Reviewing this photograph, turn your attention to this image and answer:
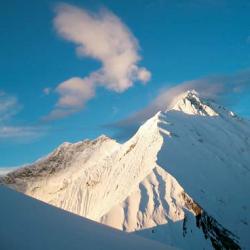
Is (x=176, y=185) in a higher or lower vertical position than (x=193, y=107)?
lower

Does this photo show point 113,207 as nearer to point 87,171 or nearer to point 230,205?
point 230,205

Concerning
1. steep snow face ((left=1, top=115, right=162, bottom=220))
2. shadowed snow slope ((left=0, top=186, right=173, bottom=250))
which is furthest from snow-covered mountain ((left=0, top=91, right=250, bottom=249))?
shadowed snow slope ((left=0, top=186, right=173, bottom=250))

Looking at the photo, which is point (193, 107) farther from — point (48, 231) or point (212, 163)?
point (48, 231)

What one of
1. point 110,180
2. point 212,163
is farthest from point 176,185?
point 212,163

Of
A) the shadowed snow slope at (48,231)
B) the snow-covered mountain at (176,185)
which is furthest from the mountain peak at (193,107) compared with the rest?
the shadowed snow slope at (48,231)

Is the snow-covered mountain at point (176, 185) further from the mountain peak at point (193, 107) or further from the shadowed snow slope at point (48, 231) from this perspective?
the shadowed snow slope at point (48, 231)
